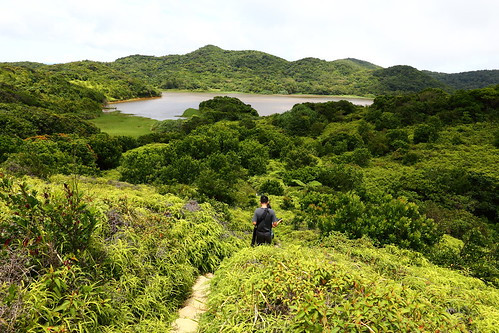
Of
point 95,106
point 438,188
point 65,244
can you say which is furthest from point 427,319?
point 95,106

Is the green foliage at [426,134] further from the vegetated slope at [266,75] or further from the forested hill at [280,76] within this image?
the vegetated slope at [266,75]

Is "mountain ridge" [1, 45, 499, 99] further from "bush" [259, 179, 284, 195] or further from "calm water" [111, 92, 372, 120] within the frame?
"bush" [259, 179, 284, 195]

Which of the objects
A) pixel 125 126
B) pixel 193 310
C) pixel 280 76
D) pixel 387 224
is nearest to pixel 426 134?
pixel 387 224

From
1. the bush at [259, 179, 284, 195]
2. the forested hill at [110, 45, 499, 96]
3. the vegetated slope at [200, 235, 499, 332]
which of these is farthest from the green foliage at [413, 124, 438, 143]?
the forested hill at [110, 45, 499, 96]

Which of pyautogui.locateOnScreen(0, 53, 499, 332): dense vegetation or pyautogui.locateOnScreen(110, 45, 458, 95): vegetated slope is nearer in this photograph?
pyautogui.locateOnScreen(0, 53, 499, 332): dense vegetation

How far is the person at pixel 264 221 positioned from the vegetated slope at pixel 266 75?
11807cm

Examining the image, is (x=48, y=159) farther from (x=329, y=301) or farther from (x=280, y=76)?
(x=280, y=76)

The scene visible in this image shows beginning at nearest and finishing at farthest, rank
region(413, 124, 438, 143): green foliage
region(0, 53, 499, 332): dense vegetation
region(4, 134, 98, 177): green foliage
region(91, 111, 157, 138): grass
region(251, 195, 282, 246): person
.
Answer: region(0, 53, 499, 332): dense vegetation, region(251, 195, 282, 246): person, region(4, 134, 98, 177): green foliage, region(413, 124, 438, 143): green foliage, region(91, 111, 157, 138): grass

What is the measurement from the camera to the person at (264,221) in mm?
Answer: 5291

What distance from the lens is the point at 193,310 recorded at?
3.88 meters

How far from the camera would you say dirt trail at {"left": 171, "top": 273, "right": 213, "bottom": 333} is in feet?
11.4

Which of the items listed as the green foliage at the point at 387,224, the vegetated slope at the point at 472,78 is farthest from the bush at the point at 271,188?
the vegetated slope at the point at 472,78

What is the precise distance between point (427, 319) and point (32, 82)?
218ft

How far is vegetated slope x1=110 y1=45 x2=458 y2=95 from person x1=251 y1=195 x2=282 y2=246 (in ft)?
387
